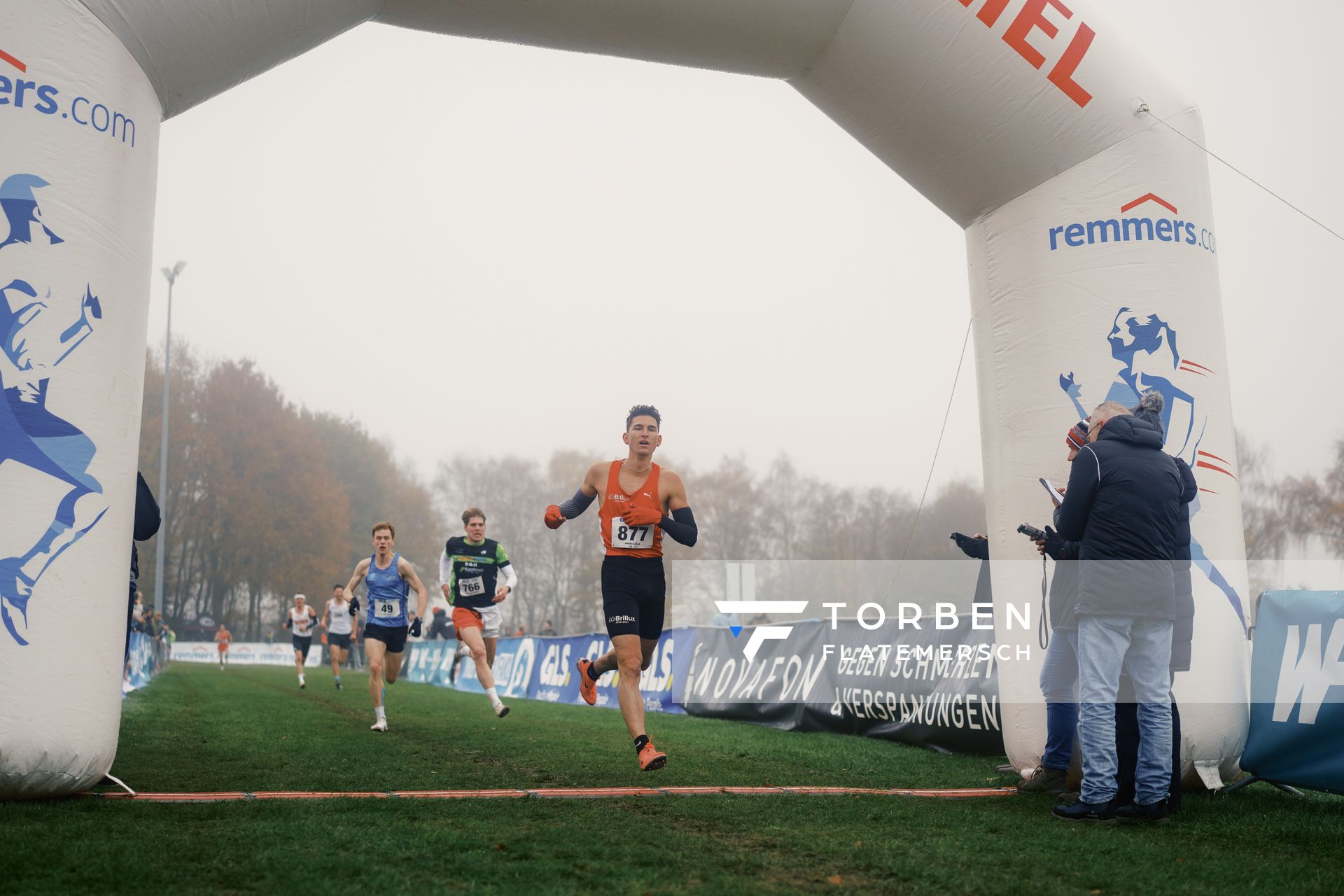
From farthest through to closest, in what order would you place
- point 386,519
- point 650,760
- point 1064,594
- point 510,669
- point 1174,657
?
point 386,519, point 510,669, point 650,760, point 1064,594, point 1174,657

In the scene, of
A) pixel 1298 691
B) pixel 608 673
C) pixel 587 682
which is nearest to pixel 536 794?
pixel 587 682

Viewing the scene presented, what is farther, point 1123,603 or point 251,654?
point 251,654

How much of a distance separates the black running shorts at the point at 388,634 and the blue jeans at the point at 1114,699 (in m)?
7.71

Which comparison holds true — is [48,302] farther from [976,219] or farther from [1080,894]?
[976,219]

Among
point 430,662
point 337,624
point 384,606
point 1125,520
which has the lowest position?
point 430,662

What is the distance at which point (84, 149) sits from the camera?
560 cm

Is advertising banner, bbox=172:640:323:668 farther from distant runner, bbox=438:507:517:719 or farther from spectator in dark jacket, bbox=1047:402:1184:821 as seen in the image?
spectator in dark jacket, bbox=1047:402:1184:821

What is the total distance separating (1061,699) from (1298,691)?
1.32m

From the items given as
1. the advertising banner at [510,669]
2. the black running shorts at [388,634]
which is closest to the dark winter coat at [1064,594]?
the black running shorts at [388,634]

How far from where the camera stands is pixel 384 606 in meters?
11.4

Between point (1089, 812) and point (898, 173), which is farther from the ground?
point (898, 173)

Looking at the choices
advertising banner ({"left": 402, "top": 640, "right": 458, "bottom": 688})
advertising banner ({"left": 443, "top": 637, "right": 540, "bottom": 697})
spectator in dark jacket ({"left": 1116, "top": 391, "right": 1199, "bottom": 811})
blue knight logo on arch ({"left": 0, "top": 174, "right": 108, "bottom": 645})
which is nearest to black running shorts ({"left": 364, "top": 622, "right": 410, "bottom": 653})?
blue knight logo on arch ({"left": 0, "top": 174, "right": 108, "bottom": 645})

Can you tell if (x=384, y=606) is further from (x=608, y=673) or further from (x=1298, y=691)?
(x=1298, y=691)

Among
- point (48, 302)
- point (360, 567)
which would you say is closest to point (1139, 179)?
point (48, 302)
